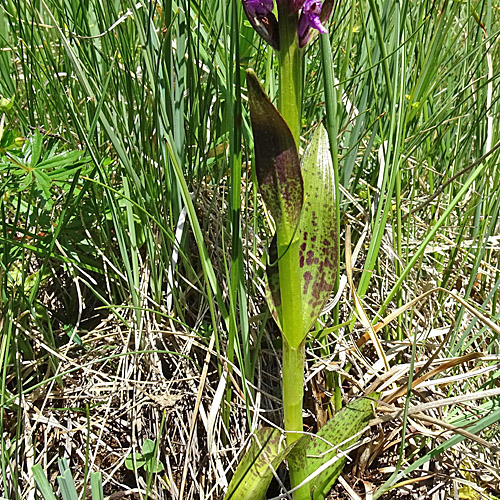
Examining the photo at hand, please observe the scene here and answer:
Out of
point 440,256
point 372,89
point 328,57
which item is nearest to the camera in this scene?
point 328,57

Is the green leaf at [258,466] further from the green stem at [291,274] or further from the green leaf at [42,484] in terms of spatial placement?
the green leaf at [42,484]

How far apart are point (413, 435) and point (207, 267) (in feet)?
1.52

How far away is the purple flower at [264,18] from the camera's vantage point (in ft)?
2.11

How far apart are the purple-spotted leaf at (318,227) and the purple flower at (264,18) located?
187mm

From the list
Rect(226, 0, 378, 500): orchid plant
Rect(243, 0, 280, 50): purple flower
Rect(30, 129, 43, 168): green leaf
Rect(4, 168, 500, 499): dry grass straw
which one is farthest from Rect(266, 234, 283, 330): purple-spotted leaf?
Rect(30, 129, 43, 168): green leaf

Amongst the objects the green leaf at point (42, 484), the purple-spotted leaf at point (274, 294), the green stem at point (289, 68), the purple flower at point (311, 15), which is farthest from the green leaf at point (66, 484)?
the purple flower at point (311, 15)

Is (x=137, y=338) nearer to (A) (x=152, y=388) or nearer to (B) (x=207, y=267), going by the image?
(A) (x=152, y=388)

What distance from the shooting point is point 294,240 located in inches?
29.3

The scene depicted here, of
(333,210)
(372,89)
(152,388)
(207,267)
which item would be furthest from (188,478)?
(372,89)

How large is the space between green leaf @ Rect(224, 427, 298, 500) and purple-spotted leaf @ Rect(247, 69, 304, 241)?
0.32 meters

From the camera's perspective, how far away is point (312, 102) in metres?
1.15

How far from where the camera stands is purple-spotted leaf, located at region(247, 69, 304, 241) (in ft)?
2.19

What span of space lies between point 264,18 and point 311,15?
0.06 metres

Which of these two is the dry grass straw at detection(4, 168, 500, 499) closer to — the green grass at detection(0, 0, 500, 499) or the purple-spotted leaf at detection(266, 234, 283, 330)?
the green grass at detection(0, 0, 500, 499)
